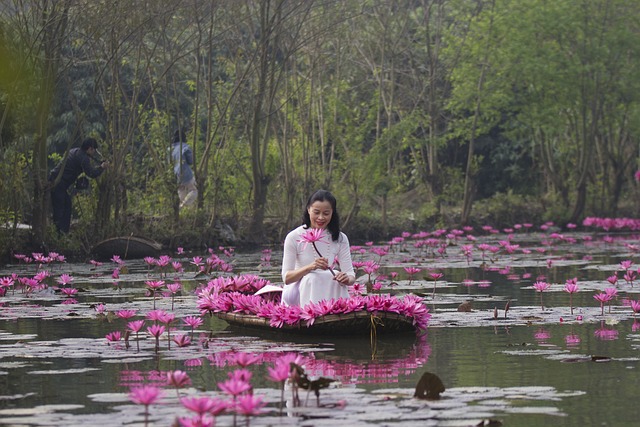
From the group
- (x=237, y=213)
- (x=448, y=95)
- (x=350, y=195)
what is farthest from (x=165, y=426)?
(x=448, y=95)

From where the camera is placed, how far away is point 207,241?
26.4 meters

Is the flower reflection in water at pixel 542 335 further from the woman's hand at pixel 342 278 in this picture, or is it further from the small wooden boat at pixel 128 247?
the small wooden boat at pixel 128 247

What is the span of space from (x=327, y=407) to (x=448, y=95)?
3406 cm

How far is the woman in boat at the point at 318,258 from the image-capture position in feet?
37.4

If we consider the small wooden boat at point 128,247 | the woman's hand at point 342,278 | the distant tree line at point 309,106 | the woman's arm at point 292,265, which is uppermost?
the distant tree line at point 309,106

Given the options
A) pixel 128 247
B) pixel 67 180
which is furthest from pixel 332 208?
pixel 67 180

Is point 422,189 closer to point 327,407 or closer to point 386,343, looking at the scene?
point 386,343

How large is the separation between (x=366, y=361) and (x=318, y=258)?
191 centimetres

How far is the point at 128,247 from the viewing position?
2259 cm

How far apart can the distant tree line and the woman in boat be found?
8669 millimetres

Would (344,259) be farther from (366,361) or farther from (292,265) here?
(366,361)

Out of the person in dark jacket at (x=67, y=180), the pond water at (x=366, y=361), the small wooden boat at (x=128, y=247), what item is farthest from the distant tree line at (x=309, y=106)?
the pond water at (x=366, y=361)

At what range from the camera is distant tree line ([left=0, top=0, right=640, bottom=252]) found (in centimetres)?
2231

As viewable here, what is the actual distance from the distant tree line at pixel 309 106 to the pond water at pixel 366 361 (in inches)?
252
